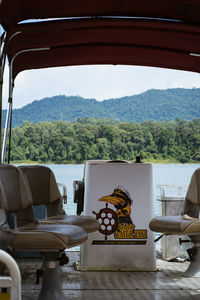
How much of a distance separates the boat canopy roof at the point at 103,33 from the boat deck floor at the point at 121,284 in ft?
6.32

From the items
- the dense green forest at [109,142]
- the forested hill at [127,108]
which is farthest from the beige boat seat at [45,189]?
the forested hill at [127,108]

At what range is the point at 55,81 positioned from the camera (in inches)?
1460

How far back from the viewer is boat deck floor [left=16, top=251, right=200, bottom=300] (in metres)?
3.28

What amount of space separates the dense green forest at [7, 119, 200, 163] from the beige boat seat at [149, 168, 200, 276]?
325 centimetres

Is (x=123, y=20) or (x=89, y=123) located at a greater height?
(x=89, y=123)

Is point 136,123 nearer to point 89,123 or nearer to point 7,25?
point 89,123

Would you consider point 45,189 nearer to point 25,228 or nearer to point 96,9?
point 25,228


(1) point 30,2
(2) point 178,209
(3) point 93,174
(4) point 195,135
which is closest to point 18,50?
(1) point 30,2

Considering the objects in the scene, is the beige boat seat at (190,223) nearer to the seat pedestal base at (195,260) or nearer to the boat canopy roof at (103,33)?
the seat pedestal base at (195,260)

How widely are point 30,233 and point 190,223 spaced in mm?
1294

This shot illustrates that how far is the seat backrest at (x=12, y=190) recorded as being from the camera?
120 inches

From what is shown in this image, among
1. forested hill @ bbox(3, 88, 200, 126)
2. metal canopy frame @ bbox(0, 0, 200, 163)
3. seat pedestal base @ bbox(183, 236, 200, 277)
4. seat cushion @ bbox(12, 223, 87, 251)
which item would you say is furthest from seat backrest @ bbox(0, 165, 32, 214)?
forested hill @ bbox(3, 88, 200, 126)

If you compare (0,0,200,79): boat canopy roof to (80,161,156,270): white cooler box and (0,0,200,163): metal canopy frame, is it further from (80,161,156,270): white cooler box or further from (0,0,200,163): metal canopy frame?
(80,161,156,270): white cooler box

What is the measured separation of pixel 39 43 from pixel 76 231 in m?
1.95
